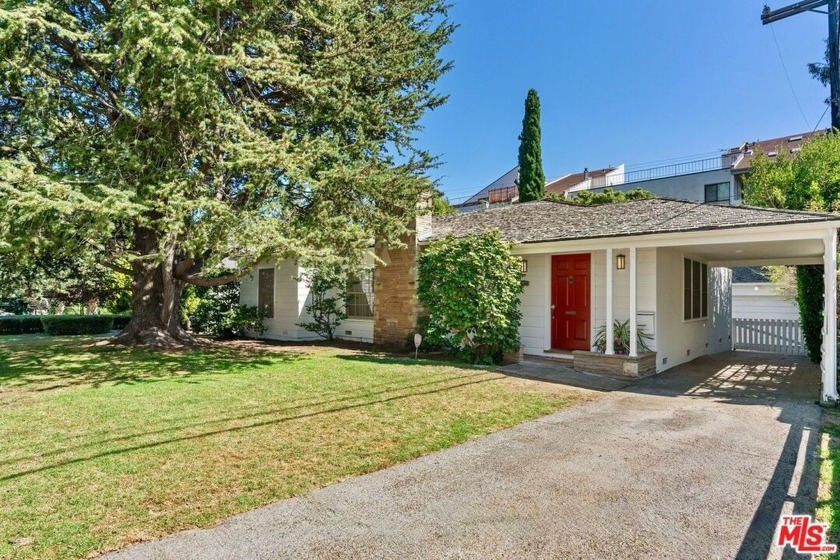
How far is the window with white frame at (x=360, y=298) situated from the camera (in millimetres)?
14750

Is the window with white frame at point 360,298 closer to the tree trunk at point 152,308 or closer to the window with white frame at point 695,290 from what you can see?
the tree trunk at point 152,308

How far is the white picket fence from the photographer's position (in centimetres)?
1420

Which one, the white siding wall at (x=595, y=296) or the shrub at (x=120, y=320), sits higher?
the white siding wall at (x=595, y=296)

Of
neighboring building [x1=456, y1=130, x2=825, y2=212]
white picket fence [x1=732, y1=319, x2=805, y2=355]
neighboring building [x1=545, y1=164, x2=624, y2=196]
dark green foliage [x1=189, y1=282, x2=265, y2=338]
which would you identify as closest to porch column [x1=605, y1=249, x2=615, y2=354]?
white picket fence [x1=732, y1=319, x2=805, y2=355]

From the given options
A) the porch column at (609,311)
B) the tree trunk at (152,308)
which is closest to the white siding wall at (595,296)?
the porch column at (609,311)

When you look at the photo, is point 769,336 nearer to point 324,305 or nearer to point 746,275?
point 746,275

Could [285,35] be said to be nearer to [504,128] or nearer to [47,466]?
[47,466]

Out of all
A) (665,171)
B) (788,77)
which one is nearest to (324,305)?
(788,77)

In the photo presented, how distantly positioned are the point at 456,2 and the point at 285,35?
536cm

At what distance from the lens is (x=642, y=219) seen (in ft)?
33.5

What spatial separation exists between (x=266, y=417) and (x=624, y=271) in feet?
26.2

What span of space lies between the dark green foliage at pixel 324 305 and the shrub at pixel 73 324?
9.29 metres

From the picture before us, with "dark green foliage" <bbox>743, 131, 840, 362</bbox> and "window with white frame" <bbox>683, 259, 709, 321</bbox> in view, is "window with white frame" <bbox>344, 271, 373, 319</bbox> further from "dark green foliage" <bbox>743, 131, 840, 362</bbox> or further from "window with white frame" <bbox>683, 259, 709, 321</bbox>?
"dark green foliage" <bbox>743, 131, 840, 362</bbox>

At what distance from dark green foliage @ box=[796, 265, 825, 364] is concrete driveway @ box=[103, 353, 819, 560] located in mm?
7113
